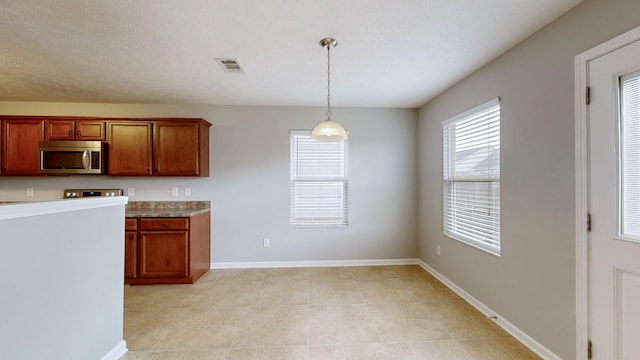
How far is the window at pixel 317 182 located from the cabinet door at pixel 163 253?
155 centimetres

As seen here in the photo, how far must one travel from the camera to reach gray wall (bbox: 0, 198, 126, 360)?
4.33ft

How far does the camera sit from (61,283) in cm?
158

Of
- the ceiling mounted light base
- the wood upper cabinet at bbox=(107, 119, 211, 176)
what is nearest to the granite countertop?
the wood upper cabinet at bbox=(107, 119, 211, 176)

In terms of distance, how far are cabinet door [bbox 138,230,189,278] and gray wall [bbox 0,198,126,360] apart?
51.8 inches

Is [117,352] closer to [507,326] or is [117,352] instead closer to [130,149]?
[130,149]

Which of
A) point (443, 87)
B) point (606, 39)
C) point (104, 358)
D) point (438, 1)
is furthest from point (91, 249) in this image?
point (443, 87)

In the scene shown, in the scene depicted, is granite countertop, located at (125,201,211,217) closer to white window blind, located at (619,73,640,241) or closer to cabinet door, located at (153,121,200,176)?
cabinet door, located at (153,121,200,176)

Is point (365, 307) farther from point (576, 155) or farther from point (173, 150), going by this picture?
point (173, 150)

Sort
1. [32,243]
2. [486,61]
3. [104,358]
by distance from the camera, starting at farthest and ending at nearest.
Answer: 1. [486,61]
2. [104,358]
3. [32,243]

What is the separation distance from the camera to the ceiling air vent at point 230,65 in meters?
2.61

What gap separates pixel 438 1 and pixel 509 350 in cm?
260

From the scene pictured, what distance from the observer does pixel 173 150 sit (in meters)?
3.73

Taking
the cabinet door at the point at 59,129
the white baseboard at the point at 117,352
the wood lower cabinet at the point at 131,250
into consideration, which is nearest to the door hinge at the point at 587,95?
the white baseboard at the point at 117,352

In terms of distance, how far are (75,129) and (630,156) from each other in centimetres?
552
